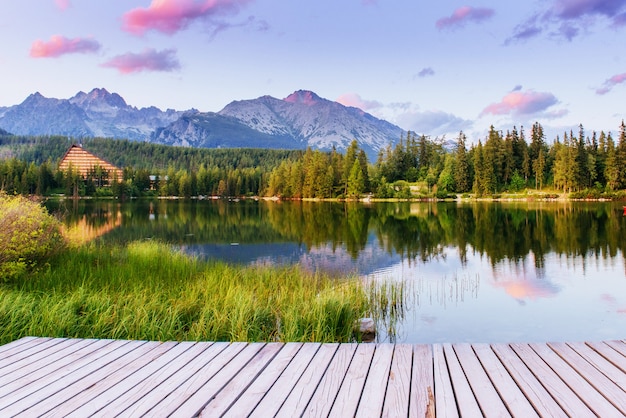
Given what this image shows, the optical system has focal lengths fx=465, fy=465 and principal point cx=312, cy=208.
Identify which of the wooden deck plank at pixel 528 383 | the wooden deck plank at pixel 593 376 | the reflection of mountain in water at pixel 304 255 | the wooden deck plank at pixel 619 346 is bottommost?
the reflection of mountain in water at pixel 304 255

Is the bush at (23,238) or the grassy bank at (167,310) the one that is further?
the bush at (23,238)

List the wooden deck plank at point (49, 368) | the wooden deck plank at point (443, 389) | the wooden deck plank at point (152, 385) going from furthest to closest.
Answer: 1. the wooden deck plank at point (49, 368)
2. the wooden deck plank at point (152, 385)
3. the wooden deck plank at point (443, 389)

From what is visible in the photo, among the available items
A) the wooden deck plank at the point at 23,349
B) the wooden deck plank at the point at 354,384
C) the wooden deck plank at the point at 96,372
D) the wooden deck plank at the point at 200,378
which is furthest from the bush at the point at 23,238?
the wooden deck plank at the point at 354,384

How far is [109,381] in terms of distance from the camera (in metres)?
4.51

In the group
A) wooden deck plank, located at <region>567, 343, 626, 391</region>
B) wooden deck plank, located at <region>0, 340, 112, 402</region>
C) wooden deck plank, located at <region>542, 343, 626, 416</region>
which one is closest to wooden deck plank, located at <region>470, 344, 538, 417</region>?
wooden deck plank, located at <region>542, 343, 626, 416</region>

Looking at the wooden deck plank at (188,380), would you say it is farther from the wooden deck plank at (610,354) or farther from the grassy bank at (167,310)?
the wooden deck plank at (610,354)

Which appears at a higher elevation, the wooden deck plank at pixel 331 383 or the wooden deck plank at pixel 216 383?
the wooden deck plank at pixel 216 383

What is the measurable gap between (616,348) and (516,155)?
362 ft

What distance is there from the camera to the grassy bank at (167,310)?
26.0 feet

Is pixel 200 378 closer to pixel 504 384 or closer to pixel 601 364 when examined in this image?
pixel 504 384

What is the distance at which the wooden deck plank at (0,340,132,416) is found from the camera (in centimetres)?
394

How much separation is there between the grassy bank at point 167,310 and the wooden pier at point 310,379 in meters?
2.19

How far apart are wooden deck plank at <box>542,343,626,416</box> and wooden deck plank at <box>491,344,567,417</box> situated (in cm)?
49

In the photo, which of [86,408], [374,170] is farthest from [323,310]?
[374,170]
